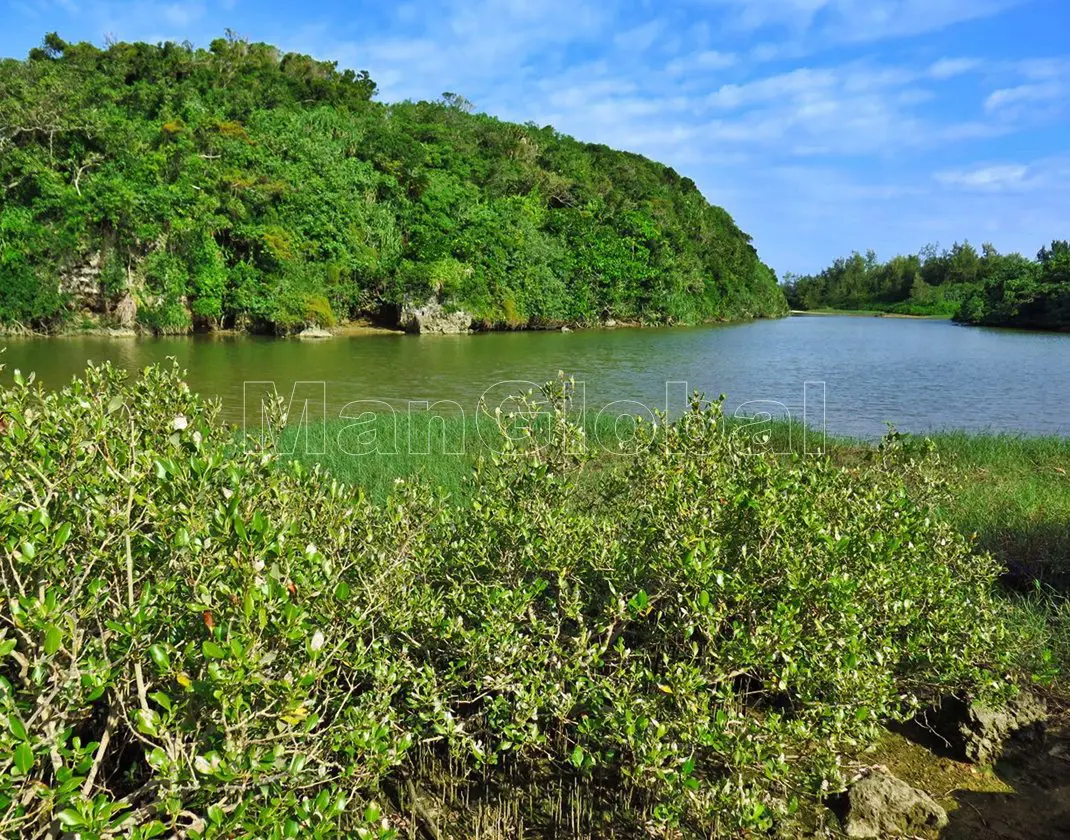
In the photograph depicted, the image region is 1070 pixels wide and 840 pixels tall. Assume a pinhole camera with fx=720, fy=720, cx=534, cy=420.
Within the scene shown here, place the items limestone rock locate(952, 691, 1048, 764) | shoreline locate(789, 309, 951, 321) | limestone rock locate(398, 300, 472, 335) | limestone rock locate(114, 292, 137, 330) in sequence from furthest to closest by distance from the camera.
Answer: shoreline locate(789, 309, 951, 321)
limestone rock locate(398, 300, 472, 335)
limestone rock locate(114, 292, 137, 330)
limestone rock locate(952, 691, 1048, 764)

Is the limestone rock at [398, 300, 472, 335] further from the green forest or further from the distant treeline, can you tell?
the distant treeline

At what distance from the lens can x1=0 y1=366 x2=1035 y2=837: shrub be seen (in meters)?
1.96

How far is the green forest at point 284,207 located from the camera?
28547 mm

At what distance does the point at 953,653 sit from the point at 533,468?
2104mm

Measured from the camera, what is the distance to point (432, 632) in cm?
279

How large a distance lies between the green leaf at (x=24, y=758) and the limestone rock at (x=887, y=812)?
9.27ft

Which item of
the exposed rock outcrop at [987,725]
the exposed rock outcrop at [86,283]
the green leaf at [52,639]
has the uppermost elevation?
the exposed rock outcrop at [86,283]

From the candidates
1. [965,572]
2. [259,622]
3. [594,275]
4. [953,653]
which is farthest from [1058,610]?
[594,275]

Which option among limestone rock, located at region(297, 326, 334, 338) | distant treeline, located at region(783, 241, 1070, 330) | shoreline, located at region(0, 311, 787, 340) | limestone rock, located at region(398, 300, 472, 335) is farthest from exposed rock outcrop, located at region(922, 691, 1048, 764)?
distant treeline, located at region(783, 241, 1070, 330)

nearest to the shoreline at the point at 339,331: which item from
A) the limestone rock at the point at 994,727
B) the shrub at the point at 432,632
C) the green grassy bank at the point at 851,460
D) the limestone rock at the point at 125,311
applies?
the limestone rock at the point at 125,311

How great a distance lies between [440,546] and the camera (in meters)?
3.37

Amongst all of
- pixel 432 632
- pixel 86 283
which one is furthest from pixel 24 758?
pixel 86 283

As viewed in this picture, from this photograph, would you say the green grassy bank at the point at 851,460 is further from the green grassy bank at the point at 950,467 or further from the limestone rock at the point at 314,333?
the limestone rock at the point at 314,333

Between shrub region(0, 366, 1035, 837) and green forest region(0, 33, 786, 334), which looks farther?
green forest region(0, 33, 786, 334)
